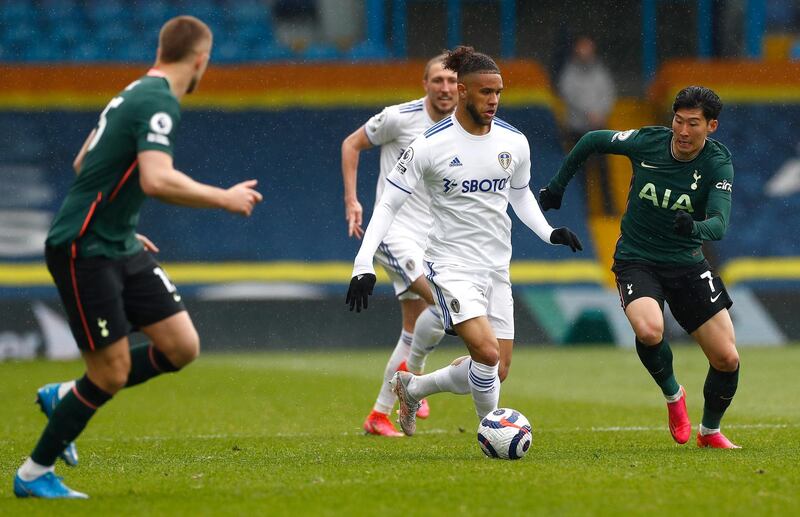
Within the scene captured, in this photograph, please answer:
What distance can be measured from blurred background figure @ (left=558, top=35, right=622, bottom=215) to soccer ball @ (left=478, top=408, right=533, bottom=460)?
15.2 m

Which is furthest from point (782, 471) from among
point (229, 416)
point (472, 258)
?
point (229, 416)

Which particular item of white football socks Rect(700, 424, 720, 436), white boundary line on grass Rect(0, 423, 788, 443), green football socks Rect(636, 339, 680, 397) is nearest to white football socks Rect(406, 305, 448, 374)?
white boundary line on grass Rect(0, 423, 788, 443)

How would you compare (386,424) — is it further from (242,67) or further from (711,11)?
(711,11)

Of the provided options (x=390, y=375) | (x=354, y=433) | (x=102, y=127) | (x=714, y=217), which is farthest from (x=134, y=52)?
(x=102, y=127)

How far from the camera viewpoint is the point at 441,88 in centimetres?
971

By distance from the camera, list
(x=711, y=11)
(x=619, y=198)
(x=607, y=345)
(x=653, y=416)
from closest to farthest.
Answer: (x=653, y=416)
(x=607, y=345)
(x=619, y=198)
(x=711, y=11)

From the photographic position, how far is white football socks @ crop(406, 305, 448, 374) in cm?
952

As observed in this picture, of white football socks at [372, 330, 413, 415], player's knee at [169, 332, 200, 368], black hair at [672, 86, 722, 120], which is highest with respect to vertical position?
black hair at [672, 86, 722, 120]

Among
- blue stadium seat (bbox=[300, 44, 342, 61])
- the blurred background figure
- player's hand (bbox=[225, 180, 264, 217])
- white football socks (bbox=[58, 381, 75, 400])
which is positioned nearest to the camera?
player's hand (bbox=[225, 180, 264, 217])

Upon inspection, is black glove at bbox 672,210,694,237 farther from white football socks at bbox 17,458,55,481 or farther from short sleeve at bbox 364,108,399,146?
white football socks at bbox 17,458,55,481

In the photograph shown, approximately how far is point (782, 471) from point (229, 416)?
555 cm

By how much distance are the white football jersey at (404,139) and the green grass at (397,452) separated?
156 centimetres

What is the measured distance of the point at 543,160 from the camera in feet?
71.5

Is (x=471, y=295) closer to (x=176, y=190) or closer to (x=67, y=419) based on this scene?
(x=176, y=190)
